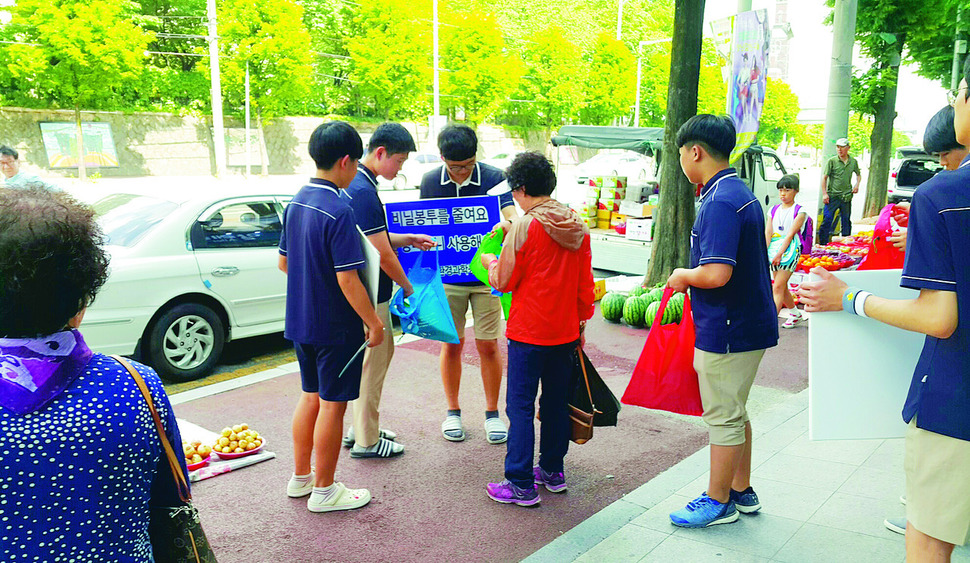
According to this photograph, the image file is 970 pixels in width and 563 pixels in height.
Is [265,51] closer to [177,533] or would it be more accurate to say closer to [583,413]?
[583,413]

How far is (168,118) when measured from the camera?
33.3 metres

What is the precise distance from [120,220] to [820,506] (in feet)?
19.4

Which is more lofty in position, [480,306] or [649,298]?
[480,306]

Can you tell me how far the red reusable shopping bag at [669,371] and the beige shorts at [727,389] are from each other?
114mm

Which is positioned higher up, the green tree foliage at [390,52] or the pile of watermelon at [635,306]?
the green tree foliage at [390,52]

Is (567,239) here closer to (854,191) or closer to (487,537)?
(487,537)

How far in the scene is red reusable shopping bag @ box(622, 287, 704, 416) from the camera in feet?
12.3

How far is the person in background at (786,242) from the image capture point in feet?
27.6

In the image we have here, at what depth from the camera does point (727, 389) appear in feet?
11.7

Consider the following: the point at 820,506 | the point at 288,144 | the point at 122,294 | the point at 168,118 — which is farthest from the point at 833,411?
the point at 288,144

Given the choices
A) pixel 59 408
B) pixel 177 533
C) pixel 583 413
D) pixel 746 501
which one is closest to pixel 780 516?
pixel 746 501

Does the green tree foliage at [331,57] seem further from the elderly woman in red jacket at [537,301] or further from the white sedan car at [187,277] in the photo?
the elderly woman in red jacket at [537,301]

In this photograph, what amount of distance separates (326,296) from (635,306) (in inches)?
211

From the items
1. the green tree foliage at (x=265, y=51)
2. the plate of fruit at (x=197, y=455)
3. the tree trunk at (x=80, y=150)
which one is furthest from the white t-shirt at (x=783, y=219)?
the tree trunk at (x=80, y=150)
